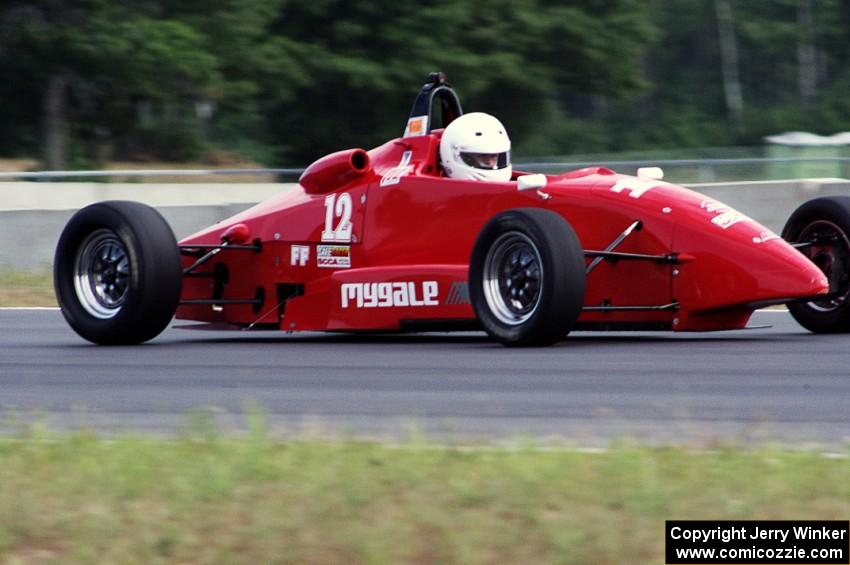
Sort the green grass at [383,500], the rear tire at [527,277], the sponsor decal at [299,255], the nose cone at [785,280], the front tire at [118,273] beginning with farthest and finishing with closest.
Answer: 1. the sponsor decal at [299,255]
2. the front tire at [118,273]
3. the nose cone at [785,280]
4. the rear tire at [527,277]
5. the green grass at [383,500]

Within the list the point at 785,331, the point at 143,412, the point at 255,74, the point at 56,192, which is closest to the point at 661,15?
the point at 255,74

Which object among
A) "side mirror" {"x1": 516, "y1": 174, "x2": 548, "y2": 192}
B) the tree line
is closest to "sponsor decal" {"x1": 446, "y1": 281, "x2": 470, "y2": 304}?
"side mirror" {"x1": 516, "y1": 174, "x2": 548, "y2": 192}

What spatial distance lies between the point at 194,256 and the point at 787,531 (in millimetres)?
6756

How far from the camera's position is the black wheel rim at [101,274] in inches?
376

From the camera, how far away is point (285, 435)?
560 centimetres

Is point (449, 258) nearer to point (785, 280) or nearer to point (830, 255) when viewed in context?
point (785, 280)

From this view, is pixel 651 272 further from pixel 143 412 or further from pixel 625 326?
pixel 143 412

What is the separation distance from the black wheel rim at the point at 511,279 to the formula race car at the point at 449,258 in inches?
0.4

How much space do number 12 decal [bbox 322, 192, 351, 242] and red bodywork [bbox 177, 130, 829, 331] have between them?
0.03 feet

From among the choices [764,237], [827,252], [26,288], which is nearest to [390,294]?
[764,237]

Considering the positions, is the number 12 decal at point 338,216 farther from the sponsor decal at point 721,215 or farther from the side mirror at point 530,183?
the sponsor decal at point 721,215

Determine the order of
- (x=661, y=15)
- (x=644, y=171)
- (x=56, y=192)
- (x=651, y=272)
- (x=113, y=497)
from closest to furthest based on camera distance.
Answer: (x=113, y=497) → (x=651, y=272) → (x=644, y=171) → (x=56, y=192) → (x=661, y=15)

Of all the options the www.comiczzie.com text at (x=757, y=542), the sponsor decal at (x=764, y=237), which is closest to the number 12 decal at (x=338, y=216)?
the sponsor decal at (x=764, y=237)

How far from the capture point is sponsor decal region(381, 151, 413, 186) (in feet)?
31.5
